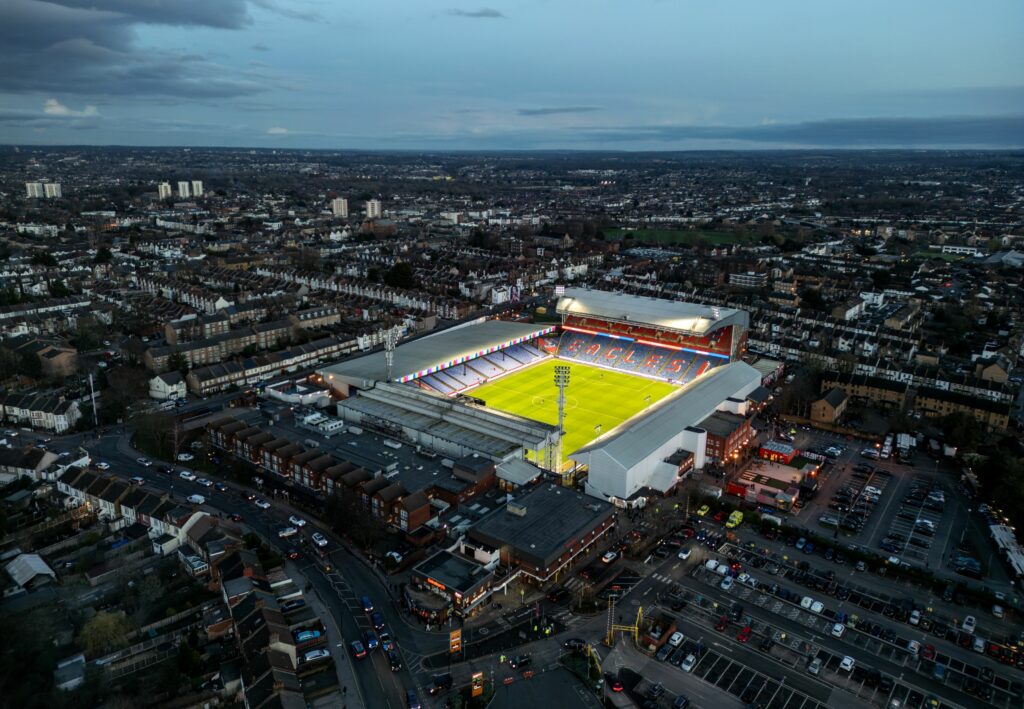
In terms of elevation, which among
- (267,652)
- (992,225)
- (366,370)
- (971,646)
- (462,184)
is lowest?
(971,646)

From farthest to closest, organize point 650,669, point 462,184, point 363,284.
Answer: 1. point 462,184
2. point 363,284
3. point 650,669

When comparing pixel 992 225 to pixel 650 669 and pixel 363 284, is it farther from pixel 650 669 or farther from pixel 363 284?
pixel 650 669

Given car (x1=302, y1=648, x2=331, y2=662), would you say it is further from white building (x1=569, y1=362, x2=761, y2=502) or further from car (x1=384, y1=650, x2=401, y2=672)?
white building (x1=569, y1=362, x2=761, y2=502)

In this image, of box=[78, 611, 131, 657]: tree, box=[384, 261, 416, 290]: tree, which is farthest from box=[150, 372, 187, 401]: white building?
box=[384, 261, 416, 290]: tree

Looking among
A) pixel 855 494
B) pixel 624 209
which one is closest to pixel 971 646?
pixel 855 494

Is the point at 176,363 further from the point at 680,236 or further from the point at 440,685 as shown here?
the point at 680,236
